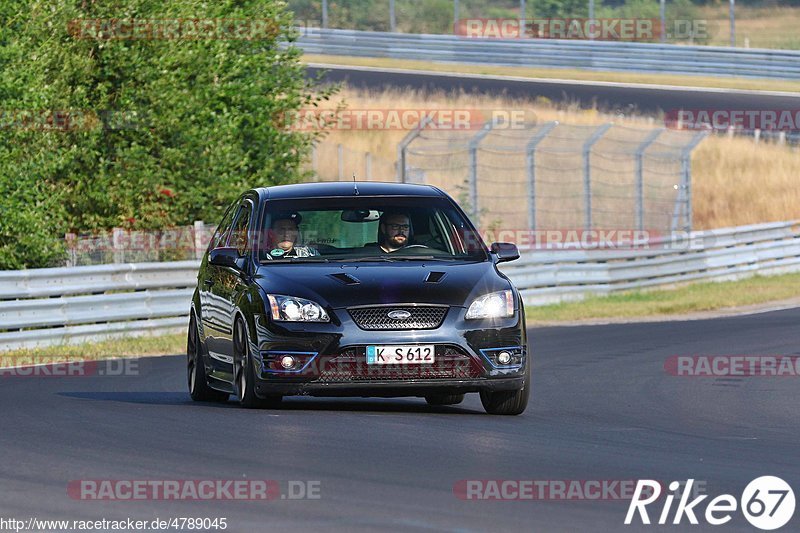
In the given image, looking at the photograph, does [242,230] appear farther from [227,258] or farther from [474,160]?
[474,160]

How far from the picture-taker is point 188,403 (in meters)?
12.5

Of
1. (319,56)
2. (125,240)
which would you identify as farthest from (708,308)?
(319,56)

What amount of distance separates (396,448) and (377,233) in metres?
2.85

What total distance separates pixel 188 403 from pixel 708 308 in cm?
1462

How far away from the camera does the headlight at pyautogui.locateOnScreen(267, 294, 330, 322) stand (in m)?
10.7

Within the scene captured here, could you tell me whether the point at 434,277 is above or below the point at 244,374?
above

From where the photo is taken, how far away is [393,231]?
1174cm

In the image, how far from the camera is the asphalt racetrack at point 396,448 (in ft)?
23.5

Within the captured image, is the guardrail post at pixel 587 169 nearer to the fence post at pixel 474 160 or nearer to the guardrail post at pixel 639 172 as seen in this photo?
the guardrail post at pixel 639 172

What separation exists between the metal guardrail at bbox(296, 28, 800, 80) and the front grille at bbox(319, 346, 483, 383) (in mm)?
36328

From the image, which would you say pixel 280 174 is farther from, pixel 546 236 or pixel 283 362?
pixel 283 362

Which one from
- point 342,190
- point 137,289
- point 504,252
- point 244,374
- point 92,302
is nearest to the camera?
point 244,374

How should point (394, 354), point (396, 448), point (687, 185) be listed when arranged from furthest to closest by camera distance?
point (687, 185), point (394, 354), point (396, 448)

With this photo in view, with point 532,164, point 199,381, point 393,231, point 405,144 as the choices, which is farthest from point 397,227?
point 532,164
